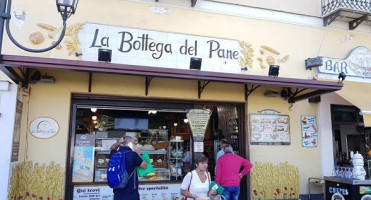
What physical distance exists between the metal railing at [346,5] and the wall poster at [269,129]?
307 centimetres

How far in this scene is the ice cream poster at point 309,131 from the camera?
791 cm

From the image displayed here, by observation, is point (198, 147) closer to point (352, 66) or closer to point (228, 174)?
point (228, 174)

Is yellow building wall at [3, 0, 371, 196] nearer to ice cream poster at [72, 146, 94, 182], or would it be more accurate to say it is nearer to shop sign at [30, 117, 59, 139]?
shop sign at [30, 117, 59, 139]

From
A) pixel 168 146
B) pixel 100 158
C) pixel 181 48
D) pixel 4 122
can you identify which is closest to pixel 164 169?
pixel 168 146

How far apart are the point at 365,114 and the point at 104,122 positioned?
5701mm

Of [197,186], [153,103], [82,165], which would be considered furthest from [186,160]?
[197,186]

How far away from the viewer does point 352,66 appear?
852 cm

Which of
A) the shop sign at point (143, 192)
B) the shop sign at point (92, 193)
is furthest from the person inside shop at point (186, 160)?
the shop sign at point (92, 193)

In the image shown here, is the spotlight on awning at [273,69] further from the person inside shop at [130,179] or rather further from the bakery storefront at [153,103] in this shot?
the person inside shop at [130,179]

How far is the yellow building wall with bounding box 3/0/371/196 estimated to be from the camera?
249 inches

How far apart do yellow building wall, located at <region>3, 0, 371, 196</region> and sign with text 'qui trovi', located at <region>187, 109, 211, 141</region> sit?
0.42 metres

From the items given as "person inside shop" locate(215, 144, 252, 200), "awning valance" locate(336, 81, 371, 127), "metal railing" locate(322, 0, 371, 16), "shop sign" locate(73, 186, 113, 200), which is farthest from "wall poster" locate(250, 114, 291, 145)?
"shop sign" locate(73, 186, 113, 200)

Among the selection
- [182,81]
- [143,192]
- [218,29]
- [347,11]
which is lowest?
[143,192]

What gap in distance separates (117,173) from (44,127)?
2681mm
